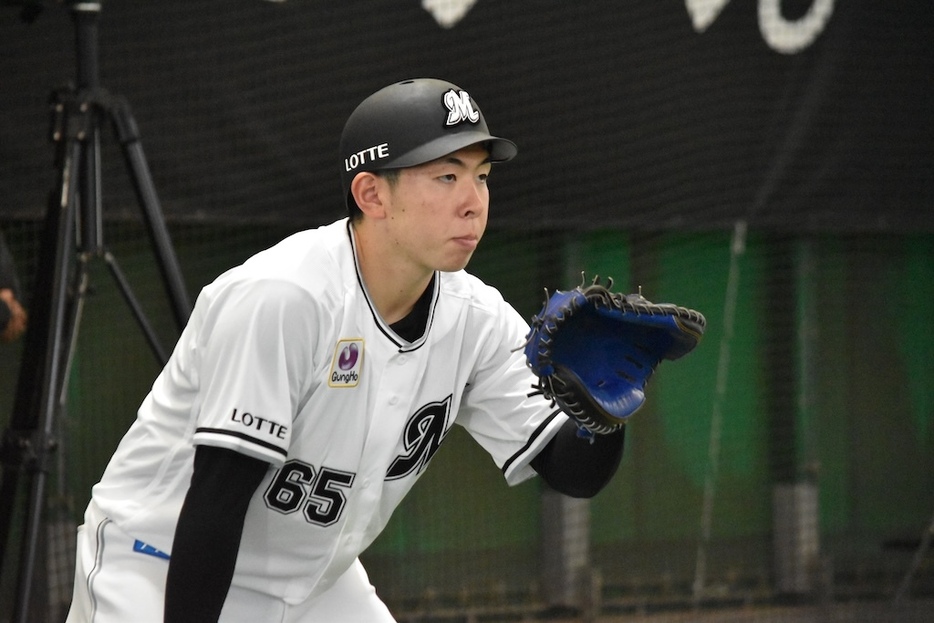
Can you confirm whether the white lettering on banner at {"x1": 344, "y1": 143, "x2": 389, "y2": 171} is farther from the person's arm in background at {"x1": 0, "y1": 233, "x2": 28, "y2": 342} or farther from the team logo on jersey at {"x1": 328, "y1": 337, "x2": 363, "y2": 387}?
the person's arm in background at {"x1": 0, "y1": 233, "x2": 28, "y2": 342}

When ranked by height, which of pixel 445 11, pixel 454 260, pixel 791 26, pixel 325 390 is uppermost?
pixel 791 26

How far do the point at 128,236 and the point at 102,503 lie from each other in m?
2.36

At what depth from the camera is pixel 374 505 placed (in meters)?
2.24

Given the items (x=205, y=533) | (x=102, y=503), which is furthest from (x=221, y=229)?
(x=205, y=533)

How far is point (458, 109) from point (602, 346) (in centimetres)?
47

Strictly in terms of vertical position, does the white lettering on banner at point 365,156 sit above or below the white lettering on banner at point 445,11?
below

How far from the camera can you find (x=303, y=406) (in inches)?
83.4

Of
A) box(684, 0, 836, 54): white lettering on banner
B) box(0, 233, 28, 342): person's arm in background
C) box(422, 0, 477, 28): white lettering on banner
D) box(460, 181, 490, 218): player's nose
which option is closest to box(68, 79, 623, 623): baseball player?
box(460, 181, 490, 218): player's nose

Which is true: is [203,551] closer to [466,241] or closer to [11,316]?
[466,241]

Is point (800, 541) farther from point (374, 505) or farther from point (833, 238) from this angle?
point (374, 505)

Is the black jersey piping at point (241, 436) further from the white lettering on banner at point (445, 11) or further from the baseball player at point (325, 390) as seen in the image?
the white lettering on banner at point (445, 11)

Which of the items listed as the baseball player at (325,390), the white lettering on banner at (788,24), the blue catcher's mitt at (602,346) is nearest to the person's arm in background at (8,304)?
the baseball player at (325,390)

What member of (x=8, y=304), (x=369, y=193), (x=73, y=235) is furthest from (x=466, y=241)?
(x=8, y=304)

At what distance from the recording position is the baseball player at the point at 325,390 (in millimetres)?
1981
